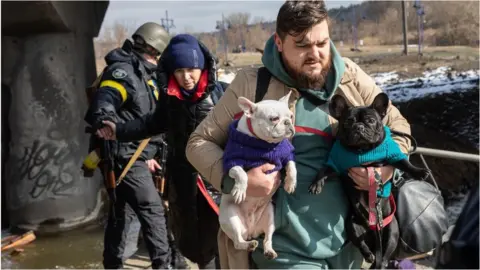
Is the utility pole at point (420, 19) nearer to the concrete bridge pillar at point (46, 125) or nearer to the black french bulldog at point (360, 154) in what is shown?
the concrete bridge pillar at point (46, 125)

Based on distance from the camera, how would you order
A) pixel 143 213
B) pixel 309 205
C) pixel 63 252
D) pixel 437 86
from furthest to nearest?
1. pixel 437 86
2. pixel 63 252
3. pixel 143 213
4. pixel 309 205

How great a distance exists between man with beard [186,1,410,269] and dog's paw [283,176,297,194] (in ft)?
0.23

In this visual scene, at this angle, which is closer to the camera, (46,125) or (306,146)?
(306,146)

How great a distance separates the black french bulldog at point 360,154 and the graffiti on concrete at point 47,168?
5871 millimetres

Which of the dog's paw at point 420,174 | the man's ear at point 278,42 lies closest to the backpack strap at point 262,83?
the man's ear at point 278,42

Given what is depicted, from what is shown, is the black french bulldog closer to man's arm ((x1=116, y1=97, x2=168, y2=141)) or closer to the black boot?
man's arm ((x1=116, y1=97, x2=168, y2=141))

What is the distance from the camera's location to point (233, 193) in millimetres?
2586

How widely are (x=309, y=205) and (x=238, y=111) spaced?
485 millimetres

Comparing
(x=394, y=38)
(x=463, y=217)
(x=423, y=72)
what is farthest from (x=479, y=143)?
(x=394, y=38)

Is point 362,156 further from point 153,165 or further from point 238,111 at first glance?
point 153,165

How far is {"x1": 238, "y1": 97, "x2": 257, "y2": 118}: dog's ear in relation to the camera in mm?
2561

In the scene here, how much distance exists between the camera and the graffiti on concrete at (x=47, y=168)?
26.0ft

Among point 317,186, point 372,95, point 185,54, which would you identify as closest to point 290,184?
point 317,186

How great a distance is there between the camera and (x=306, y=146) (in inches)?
104
